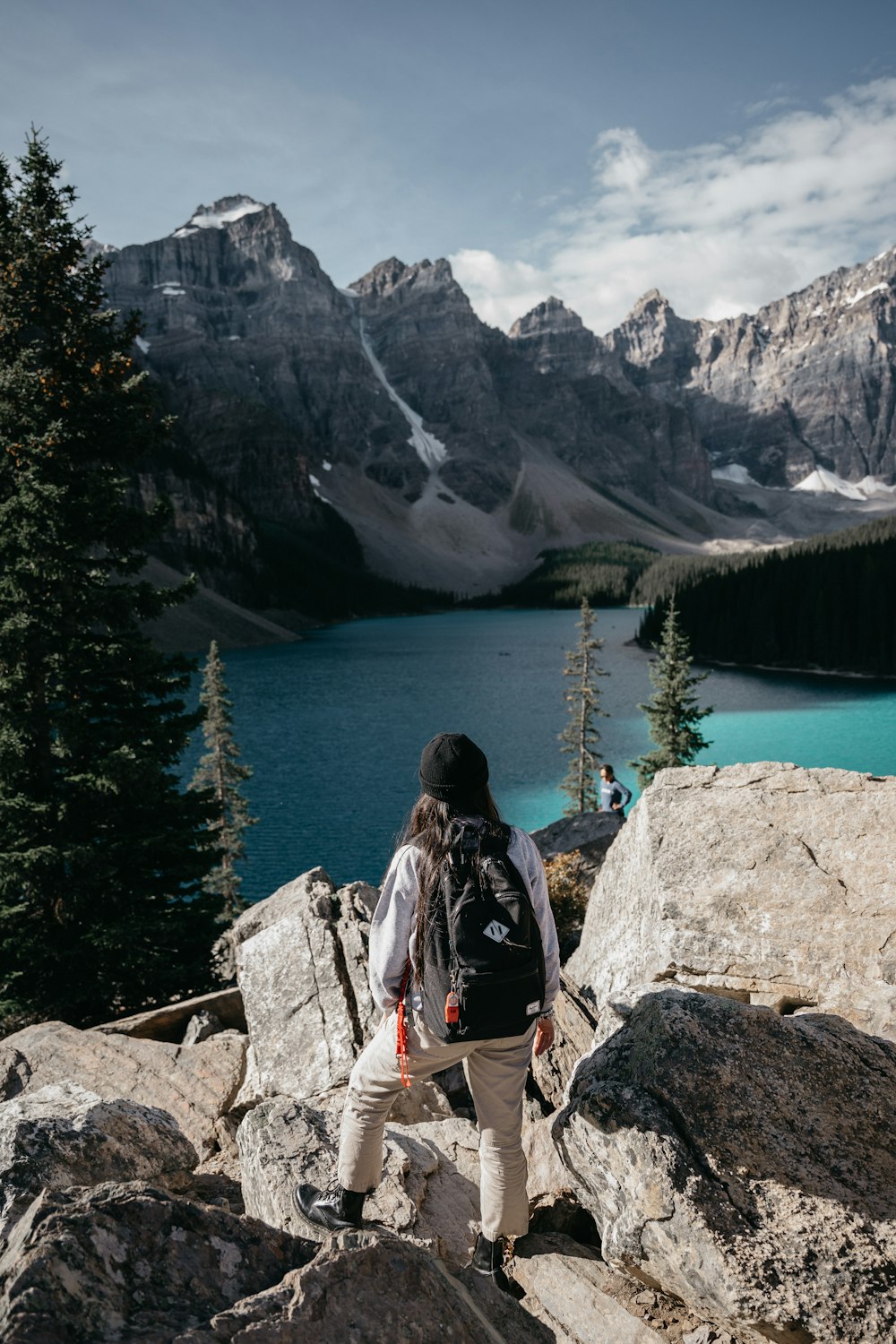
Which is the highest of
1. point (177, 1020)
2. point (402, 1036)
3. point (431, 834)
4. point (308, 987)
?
point (431, 834)

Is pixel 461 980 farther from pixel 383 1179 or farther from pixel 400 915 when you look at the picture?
pixel 383 1179

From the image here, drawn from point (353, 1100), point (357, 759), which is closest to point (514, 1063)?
point (353, 1100)

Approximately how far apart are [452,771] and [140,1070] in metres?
5.86

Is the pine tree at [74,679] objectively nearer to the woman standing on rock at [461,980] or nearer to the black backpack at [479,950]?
the woman standing on rock at [461,980]

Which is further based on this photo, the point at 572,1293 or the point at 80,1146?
the point at 80,1146

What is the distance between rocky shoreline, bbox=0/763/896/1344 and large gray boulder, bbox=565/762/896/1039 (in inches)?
1.0

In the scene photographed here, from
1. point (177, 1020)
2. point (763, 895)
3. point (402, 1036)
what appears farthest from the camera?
point (177, 1020)

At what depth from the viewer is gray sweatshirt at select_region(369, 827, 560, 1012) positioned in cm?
405

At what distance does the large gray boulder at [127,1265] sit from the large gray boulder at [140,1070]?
3.74m

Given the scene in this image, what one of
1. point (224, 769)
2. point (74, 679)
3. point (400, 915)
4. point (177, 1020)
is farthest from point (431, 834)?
point (224, 769)

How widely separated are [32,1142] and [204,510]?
544ft

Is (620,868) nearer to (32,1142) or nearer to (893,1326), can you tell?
(893,1326)

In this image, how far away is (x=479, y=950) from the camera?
3746 mm

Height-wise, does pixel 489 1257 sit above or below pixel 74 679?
below
